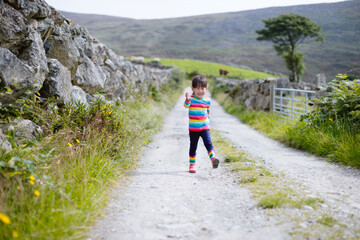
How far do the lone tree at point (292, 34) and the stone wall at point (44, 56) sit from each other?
35161mm

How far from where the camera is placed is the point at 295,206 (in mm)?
3350

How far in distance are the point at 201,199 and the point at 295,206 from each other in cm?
111

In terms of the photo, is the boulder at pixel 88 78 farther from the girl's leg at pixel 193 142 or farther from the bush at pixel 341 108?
the bush at pixel 341 108

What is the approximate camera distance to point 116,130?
5727mm

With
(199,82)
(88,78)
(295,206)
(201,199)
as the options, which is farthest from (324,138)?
(88,78)

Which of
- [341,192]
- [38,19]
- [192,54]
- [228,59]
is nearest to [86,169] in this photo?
[38,19]

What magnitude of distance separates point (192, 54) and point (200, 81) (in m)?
92.6

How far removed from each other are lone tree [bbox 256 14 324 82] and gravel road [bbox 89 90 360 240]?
3531 cm

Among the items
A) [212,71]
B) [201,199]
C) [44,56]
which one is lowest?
[201,199]

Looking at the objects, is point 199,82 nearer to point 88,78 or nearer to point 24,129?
point 24,129

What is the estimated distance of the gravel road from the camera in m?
2.89

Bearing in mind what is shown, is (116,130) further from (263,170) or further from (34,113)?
(263,170)

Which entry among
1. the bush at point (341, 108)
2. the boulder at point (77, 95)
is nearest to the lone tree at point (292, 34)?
the bush at point (341, 108)

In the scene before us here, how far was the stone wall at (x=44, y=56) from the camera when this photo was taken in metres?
4.00
